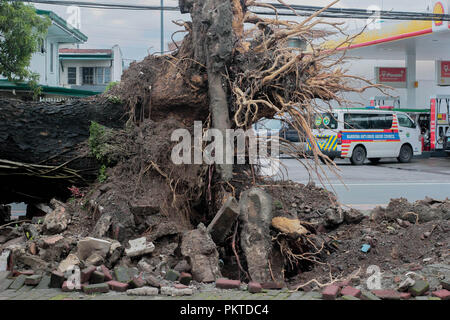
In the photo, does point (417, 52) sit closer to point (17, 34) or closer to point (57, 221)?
point (17, 34)

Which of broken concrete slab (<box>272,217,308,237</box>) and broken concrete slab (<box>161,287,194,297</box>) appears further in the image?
broken concrete slab (<box>272,217,308,237</box>)

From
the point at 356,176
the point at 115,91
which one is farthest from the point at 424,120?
the point at 115,91

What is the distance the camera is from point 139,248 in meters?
5.27

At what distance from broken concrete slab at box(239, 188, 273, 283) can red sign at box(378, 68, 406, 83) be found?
25338 millimetres

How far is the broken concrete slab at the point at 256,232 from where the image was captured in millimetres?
5219

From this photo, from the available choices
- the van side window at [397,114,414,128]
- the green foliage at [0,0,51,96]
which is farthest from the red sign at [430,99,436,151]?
the green foliage at [0,0,51,96]

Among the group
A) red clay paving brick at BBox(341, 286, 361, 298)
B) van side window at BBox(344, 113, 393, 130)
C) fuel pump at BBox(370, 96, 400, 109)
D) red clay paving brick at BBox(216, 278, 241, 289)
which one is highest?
fuel pump at BBox(370, 96, 400, 109)

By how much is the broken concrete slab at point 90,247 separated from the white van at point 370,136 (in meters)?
15.9

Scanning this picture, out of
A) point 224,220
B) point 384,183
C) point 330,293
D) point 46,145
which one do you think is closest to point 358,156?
point 384,183

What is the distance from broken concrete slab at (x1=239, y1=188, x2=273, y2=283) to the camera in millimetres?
5219

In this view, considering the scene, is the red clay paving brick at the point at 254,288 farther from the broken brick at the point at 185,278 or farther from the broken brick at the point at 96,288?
the broken brick at the point at 96,288

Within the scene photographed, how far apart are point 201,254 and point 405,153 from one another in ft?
65.3

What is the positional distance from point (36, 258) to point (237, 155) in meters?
2.88

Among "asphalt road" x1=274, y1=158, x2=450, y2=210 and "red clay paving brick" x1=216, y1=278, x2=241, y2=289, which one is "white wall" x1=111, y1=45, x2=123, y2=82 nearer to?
"asphalt road" x1=274, y1=158, x2=450, y2=210
